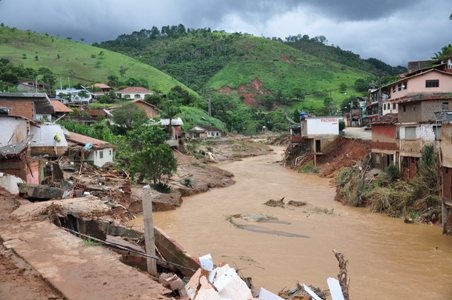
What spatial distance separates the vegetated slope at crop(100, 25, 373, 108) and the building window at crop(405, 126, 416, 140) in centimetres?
7894

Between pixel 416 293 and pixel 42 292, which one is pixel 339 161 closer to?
pixel 416 293

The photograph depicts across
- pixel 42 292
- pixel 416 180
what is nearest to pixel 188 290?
pixel 42 292

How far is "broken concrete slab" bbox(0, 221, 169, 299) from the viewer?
950 cm

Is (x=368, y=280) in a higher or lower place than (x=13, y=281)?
lower

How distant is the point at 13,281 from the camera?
10312mm

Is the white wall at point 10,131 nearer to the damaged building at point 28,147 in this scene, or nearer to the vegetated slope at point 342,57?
the damaged building at point 28,147

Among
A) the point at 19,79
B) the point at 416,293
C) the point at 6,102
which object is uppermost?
the point at 19,79

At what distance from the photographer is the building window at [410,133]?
28611 millimetres

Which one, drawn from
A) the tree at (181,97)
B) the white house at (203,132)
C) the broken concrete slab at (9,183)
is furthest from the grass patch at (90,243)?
the tree at (181,97)

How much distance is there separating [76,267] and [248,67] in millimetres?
125462

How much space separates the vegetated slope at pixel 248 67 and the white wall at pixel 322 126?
5920 centimetres

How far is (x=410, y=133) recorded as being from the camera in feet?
95.2

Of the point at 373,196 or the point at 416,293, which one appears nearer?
Result: the point at 416,293

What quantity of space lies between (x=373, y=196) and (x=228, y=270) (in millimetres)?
18955
